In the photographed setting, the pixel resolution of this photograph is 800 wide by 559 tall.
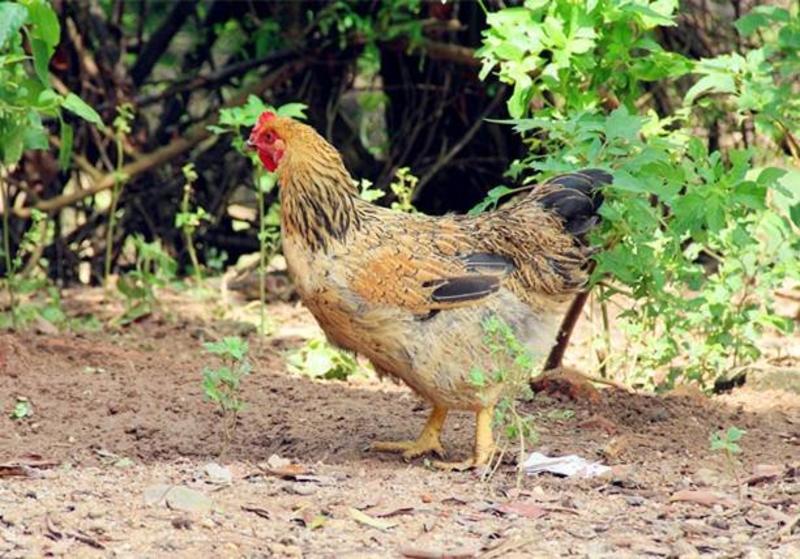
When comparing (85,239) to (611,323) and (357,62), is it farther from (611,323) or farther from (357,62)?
(611,323)

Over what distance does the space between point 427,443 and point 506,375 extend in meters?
0.73

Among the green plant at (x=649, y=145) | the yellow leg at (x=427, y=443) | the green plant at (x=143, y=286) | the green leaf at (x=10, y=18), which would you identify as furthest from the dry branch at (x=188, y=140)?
Result: the green leaf at (x=10, y=18)

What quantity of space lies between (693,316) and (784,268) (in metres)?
0.47

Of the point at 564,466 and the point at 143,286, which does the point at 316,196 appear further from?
the point at 143,286

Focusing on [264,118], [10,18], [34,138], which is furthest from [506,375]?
[34,138]

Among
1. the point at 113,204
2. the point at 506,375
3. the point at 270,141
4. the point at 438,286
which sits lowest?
the point at 113,204

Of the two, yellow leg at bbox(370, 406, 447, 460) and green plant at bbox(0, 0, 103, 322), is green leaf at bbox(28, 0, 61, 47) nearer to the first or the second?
green plant at bbox(0, 0, 103, 322)

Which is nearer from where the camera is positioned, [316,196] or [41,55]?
[316,196]

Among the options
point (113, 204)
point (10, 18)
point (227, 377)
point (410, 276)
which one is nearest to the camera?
point (10, 18)

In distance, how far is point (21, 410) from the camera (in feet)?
20.9

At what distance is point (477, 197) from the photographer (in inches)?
399

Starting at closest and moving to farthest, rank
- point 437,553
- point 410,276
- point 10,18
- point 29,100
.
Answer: point 437,553 → point 10,18 → point 410,276 → point 29,100

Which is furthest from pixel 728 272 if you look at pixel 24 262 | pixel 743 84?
pixel 24 262

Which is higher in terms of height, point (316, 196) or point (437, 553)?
point (316, 196)
